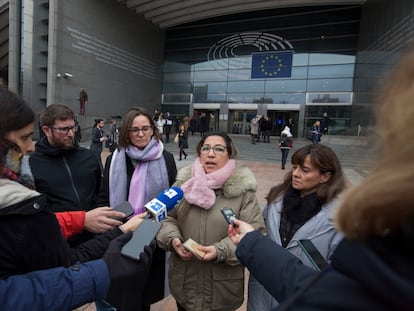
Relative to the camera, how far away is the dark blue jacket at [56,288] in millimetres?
899

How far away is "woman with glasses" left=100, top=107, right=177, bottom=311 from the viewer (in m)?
2.36

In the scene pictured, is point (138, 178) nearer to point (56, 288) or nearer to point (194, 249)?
point (194, 249)

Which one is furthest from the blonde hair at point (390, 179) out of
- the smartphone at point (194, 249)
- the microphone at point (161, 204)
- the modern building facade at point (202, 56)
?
the modern building facade at point (202, 56)

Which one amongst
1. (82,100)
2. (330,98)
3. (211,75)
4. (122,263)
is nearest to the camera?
(122,263)

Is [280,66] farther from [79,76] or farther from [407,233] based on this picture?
[407,233]

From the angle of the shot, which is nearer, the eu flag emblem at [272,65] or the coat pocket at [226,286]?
the coat pocket at [226,286]

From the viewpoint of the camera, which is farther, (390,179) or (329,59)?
(329,59)

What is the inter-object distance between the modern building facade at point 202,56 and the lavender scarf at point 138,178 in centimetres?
1698

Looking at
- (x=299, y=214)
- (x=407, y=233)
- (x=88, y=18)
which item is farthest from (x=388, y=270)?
(x=88, y=18)

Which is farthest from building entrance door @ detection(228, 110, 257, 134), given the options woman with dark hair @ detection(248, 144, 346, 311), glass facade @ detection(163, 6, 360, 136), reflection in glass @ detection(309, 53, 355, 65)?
woman with dark hair @ detection(248, 144, 346, 311)

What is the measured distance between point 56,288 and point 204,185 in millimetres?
1120

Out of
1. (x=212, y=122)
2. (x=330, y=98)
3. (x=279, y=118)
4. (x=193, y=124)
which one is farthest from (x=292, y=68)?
(x=193, y=124)

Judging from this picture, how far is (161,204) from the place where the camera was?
5.12 feet

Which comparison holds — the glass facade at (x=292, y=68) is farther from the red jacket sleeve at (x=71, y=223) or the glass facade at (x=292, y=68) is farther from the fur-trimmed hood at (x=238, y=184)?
the red jacket sleeve at (x=71, y=223)
